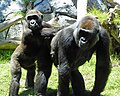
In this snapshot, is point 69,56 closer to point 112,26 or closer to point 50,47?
point 50,47

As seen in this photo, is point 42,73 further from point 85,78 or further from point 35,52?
point 85,78

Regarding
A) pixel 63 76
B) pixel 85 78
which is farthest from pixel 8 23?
pixel 63 76

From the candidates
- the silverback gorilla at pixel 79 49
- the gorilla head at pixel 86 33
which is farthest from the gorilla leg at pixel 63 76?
the gorilla head at pixel 86 33

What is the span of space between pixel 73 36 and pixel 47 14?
4481 mm

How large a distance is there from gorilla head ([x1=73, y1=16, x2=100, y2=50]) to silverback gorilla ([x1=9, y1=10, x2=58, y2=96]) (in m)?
1.04

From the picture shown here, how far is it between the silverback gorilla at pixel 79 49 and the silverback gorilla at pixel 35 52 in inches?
11.8

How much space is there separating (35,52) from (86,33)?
1550 mm

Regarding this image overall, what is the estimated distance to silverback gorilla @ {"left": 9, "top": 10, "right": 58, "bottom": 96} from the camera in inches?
229

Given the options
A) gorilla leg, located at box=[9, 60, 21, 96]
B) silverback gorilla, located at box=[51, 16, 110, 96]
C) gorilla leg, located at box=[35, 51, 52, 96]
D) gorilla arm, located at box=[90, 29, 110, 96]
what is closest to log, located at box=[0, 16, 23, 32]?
gorilla leg, located at box=[9, 60, 21, 96]

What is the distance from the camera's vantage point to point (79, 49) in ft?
16.9

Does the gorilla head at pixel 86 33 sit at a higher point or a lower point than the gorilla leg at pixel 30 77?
higher

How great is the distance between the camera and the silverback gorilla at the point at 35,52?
5.81m

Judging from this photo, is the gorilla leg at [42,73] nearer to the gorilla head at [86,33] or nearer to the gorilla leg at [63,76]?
the gorilla leg at [63,76]

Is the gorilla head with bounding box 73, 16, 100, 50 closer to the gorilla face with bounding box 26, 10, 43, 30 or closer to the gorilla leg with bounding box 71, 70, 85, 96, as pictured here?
the gorilla leg with bounding box 71, 70, 85, 96
